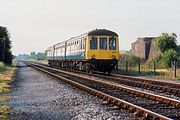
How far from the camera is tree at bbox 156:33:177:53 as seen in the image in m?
61.3

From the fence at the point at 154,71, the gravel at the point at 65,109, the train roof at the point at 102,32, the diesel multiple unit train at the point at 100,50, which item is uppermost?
the train roof at the point at 102,32

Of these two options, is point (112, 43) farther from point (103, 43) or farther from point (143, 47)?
point (143, 47)

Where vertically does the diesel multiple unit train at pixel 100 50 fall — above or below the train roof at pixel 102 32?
below

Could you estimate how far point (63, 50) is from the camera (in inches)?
1704

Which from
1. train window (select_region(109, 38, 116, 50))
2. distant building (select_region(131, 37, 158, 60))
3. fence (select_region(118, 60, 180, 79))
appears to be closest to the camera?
fence (select_region(118, 60, 180, 79))

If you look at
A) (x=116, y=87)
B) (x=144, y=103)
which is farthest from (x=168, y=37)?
(x=144, y=103)

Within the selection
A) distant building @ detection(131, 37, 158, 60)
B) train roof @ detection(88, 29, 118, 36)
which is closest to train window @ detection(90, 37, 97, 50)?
train roof @ detection(88, 29, 118, 36)

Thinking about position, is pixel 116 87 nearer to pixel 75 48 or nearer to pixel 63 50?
pixel 75 48

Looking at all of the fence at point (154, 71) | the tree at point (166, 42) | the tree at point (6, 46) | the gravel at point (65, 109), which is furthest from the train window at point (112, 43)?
the tree at point (6, 46)

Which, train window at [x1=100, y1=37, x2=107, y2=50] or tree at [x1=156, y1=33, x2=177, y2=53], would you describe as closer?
train window at [x1=100, y1=37, x2=107, y2=50]

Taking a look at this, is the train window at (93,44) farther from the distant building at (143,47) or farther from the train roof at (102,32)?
the distant building at (143,47)

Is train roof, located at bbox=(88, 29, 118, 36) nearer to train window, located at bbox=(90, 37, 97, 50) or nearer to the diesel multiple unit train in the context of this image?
the diesel multiple unit train

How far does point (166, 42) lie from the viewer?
202 feet

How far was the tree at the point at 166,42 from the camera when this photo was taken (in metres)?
61.3
